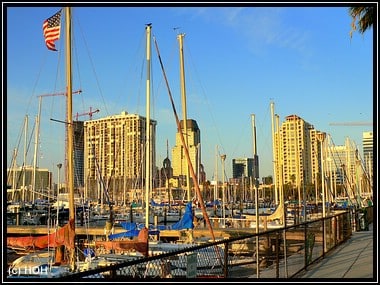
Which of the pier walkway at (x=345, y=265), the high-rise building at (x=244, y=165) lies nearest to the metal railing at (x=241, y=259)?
the pier walkway at (x=345, y=265)

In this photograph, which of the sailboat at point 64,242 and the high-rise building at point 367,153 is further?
the high-rise building at point 367,153

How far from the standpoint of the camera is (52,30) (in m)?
20.8

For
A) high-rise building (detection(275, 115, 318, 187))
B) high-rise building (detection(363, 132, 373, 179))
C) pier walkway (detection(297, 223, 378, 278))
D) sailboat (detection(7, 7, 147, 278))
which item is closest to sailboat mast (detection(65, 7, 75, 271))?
sailboat (detection(7, 7, 147, 278))

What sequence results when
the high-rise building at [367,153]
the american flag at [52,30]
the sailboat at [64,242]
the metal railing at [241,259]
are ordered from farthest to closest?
the high-rise building at [367,153] < the american flag at [52,30] < the sailboat at [64,242] < the metal railing at [241,259]

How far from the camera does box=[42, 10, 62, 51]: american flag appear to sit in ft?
67.8

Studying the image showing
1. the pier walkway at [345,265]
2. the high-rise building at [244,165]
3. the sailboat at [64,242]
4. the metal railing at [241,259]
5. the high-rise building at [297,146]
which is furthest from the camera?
the high-rise building at [297,146]

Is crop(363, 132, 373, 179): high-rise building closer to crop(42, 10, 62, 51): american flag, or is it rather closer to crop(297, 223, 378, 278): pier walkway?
crop(297, 223, 378, 278): pier walkway

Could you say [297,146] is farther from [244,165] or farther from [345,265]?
[345,265]

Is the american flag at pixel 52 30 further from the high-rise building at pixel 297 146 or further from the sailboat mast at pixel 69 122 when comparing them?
the high-rise building at pixel 297 146

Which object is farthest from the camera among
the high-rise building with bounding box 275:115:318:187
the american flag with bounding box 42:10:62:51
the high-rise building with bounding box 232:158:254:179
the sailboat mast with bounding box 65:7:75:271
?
the high-rise building with bounding box 275:115:318:187

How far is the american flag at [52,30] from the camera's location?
20.7m
